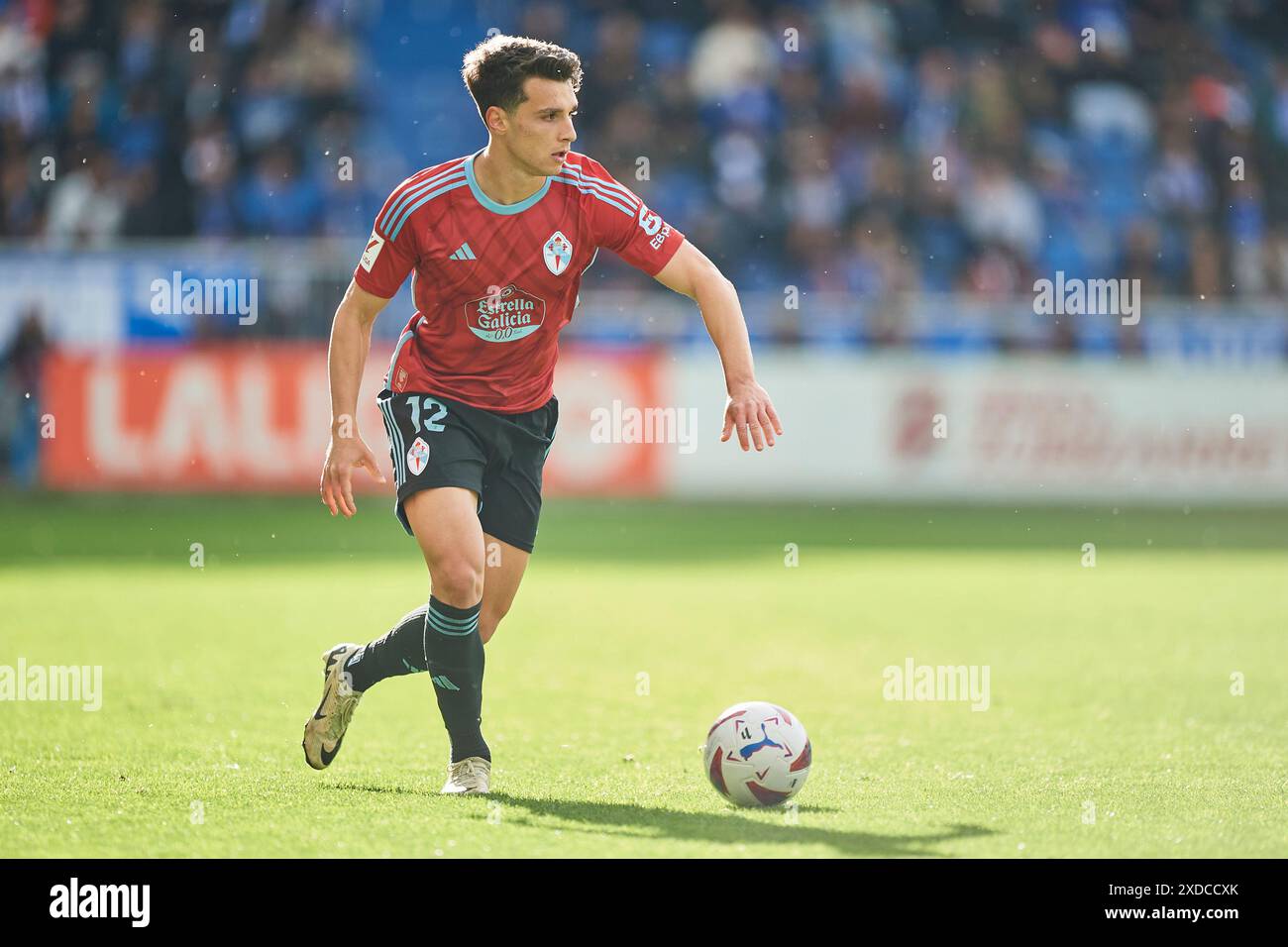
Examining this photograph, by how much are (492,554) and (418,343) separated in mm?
809

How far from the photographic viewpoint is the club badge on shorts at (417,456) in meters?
5.84

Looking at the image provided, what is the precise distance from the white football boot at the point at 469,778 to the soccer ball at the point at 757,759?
29.7 inches

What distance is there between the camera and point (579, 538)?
14.8 m

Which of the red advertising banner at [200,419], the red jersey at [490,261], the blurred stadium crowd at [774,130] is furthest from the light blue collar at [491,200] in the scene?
the blurred stadium crowd at [774,130]

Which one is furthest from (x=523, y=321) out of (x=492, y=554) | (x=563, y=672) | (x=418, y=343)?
(x=563, y=672)

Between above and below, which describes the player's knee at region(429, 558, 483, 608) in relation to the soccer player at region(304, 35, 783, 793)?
below

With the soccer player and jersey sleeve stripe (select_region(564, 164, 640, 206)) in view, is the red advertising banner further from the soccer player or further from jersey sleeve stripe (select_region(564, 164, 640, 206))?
jersey sleeve stripe (select_region(564, 164, 640, 206))

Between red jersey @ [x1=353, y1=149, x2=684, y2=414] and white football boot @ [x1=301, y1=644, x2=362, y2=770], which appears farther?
white football boot @ [x1=301, y1=644, x2=362, y2=770]

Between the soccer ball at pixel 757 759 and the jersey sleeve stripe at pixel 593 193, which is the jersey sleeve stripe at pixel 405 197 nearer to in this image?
the jersey sleeve stripe at pixel 593 193

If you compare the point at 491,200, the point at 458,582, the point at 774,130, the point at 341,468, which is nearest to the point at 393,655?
the point at 458,582

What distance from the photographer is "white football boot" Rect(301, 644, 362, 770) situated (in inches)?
238

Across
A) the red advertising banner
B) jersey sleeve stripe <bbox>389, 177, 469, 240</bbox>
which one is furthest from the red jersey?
the red advertising banner

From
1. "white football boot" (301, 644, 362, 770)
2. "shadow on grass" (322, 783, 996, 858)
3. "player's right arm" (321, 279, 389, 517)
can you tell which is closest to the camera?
"shadow on grass" (322, 783, 996, 858)

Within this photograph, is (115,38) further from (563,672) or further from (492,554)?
(492,554)
